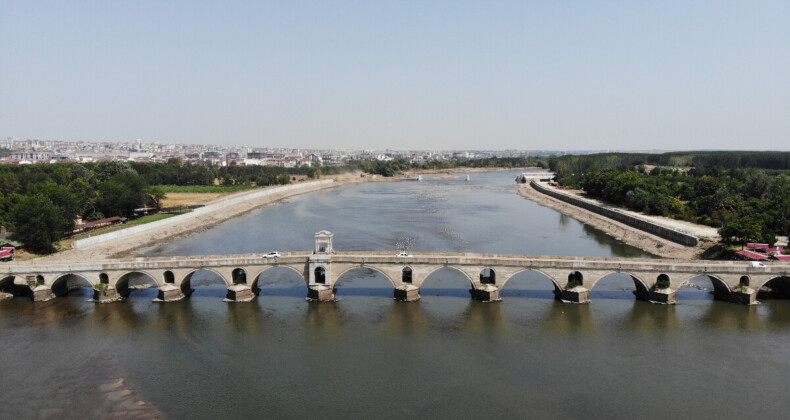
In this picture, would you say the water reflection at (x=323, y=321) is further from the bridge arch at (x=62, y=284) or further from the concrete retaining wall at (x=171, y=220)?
the concrete retaining wall at (x=171, y=220)

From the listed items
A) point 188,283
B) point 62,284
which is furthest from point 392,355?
point 62,284

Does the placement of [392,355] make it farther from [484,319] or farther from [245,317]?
[245,317]

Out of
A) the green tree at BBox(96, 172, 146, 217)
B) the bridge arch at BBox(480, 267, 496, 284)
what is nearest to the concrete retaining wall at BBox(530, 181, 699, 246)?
the bridge arch at BBox(480, 267, 496, 284)

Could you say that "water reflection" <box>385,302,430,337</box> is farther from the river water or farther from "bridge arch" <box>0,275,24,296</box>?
"bridge arch" <box>0,275,24,296</box>

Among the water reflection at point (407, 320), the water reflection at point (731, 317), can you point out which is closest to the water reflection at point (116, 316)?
the water reflection at point (407, 320)

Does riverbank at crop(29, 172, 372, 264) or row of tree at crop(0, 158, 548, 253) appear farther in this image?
riverbank at crop(29, 172, 372, 264)

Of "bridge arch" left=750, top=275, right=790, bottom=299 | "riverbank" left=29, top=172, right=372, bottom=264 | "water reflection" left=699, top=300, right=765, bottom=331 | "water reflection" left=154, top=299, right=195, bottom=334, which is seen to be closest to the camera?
"water reflection" left=699, top=300, right=765, bottom=331
